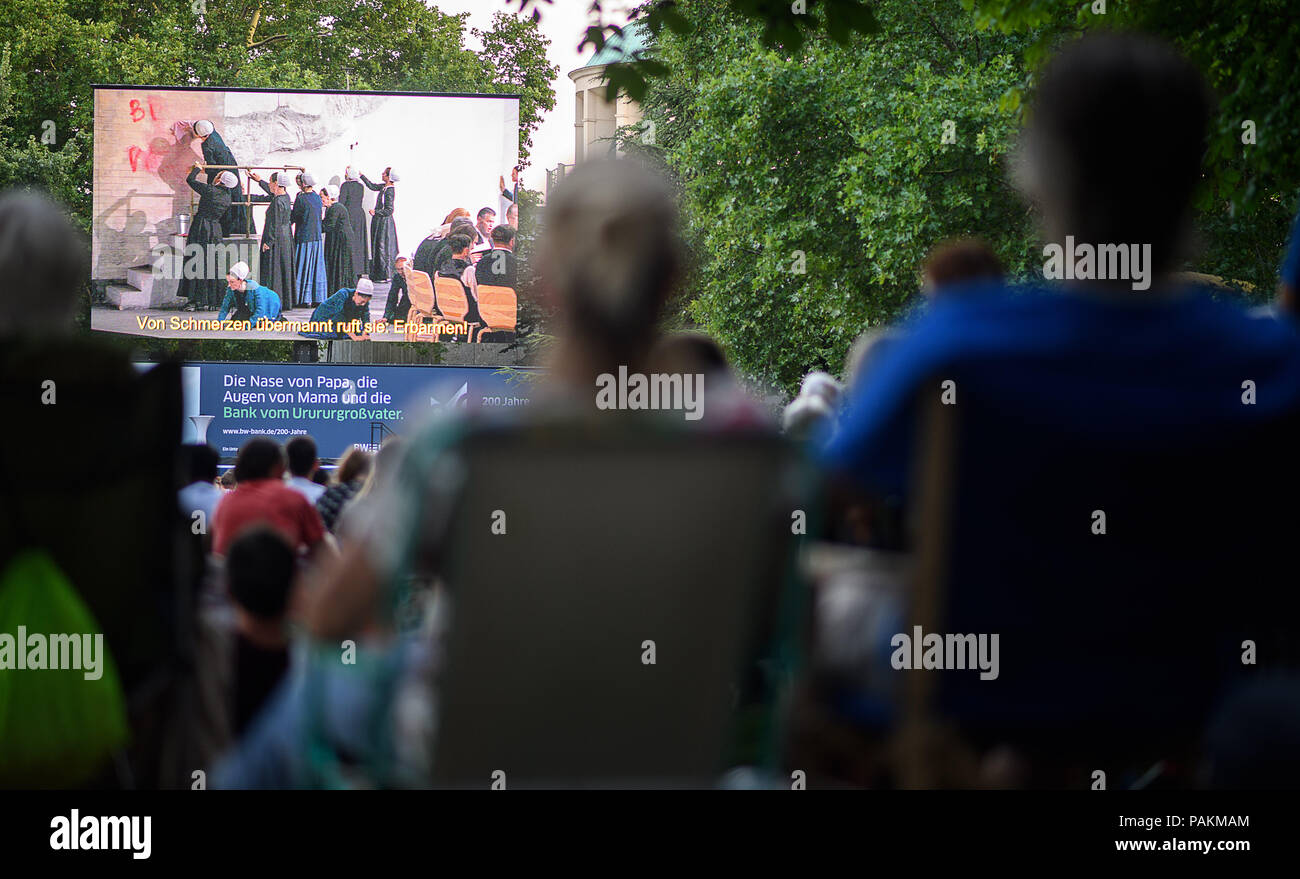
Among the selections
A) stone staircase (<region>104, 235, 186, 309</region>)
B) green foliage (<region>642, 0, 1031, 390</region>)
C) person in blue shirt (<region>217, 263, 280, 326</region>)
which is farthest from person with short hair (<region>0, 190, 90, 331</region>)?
stone staircase (<region>104, 235, 186, 309</region>)

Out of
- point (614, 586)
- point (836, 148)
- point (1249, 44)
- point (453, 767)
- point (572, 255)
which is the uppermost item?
point (836, 148)

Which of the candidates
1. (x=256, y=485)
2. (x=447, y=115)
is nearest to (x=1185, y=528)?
(x=256, y=485)

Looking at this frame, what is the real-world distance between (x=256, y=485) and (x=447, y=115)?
22.9m

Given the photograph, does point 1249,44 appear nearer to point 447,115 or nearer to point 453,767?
point 453,767

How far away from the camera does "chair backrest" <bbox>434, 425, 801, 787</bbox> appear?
79.9 inches

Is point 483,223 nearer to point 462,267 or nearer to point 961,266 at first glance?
point 462,267

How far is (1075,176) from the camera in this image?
2.19 meters

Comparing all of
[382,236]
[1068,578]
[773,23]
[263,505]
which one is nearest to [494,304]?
[382,236]

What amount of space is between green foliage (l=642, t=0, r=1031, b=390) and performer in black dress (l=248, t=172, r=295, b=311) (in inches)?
290

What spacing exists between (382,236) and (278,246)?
1888mm

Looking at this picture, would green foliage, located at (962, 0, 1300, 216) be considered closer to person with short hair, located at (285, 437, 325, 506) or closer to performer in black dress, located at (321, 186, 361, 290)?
person with short hair, located at (285, 437, 325, 506)

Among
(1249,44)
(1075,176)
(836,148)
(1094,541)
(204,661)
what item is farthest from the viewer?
(836,148)

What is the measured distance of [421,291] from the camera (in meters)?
27.9

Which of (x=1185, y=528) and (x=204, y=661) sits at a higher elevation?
(x=1185, y=528)
